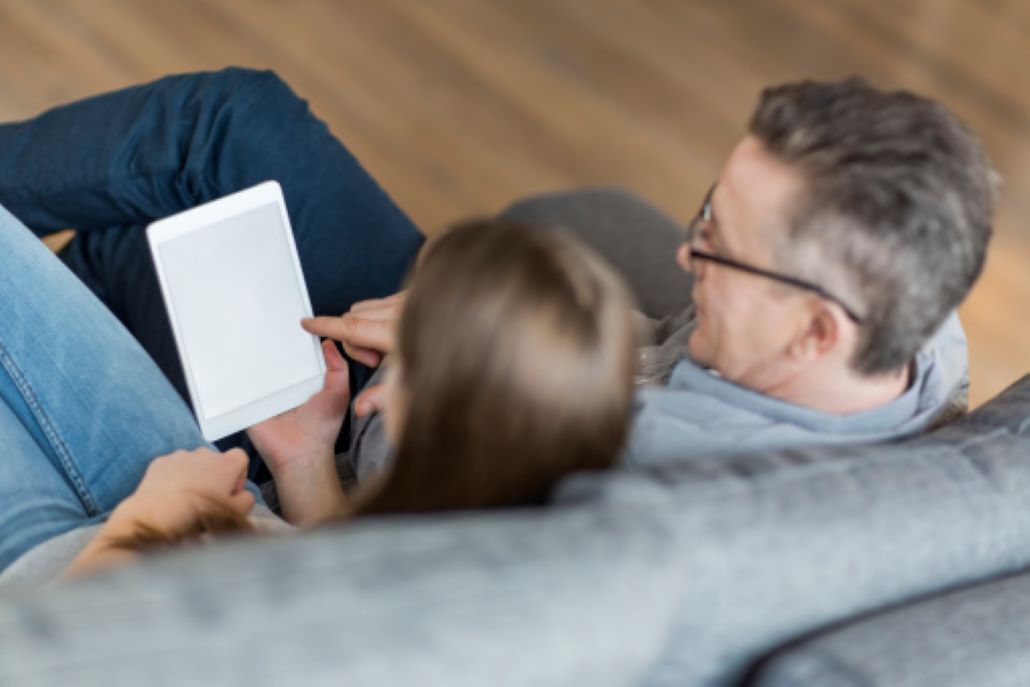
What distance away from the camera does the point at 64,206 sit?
176 centimetres

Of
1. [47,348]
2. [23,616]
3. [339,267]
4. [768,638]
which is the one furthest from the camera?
[339,267]

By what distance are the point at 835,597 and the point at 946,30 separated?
2681mm

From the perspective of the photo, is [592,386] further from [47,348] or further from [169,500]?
[47,348]

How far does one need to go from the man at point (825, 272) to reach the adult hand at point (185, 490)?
439 mm

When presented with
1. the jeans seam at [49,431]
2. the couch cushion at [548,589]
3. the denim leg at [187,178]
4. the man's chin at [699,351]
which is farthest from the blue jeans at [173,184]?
the couch cushion at [548,589]

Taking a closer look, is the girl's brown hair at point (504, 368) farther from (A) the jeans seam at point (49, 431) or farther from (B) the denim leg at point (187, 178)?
(B) the denim leg at point (187, 178)

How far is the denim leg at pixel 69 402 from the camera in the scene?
1.36m

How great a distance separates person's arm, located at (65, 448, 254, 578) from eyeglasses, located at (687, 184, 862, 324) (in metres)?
0.56

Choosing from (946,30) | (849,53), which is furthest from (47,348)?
(946,30)

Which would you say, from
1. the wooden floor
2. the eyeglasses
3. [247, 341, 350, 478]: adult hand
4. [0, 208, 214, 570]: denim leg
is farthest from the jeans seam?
the wooden floor

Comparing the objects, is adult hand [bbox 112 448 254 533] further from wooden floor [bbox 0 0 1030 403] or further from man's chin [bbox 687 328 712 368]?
wooden floor [bbox 0 0 1030 403]

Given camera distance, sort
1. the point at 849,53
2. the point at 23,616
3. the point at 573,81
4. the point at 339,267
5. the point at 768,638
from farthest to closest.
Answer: the point at 849,53, the point at 573,81, the point at 339,267, the point at 768,638, the point at 23,616

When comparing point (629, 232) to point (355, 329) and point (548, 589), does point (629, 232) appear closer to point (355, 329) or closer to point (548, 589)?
point (355, 329)

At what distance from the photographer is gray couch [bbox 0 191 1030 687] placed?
71cm
